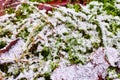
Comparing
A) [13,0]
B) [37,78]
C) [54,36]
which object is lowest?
[37,78]

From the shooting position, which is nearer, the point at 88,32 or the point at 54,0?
the point at 88,32

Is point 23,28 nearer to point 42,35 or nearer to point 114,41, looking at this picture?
point 42,35

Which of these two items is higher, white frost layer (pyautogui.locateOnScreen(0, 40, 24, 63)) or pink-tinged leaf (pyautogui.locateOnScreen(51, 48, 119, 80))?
white frost layer (pyautogui.locateOnScreen(0, 40, 24, 63))

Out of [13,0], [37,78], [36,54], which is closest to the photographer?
[37,78]

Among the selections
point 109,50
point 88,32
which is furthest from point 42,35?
point 109,50

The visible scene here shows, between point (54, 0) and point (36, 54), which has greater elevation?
point (54, 0)

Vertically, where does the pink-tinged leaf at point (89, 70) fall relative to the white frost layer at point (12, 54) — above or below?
below

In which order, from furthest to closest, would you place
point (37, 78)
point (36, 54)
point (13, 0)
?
point (13, 0) < point (36, 54) < point (37, 78)
